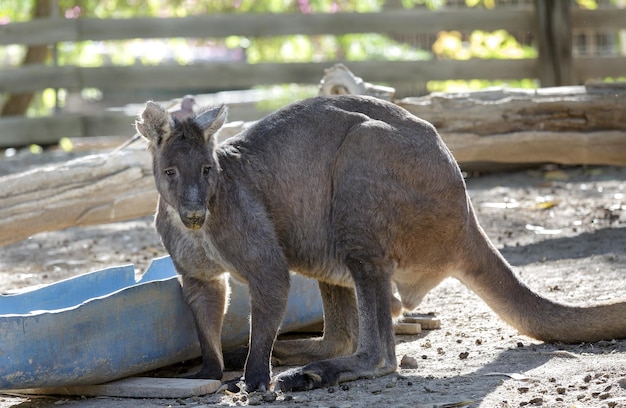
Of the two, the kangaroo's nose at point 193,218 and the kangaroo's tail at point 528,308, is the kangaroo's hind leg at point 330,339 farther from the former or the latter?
the kangaroo's nose at point 193,218

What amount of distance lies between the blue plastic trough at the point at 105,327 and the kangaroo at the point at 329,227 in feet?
0.58

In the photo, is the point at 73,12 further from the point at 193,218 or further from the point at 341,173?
the point at 193,218

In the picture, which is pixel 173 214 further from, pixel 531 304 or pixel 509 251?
pixel 509 251

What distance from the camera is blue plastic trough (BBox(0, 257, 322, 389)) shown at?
4.17 metres

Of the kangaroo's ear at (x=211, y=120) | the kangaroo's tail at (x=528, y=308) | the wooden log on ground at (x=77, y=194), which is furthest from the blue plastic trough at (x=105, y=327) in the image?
the wooden log on ground at (x=77, y=194)

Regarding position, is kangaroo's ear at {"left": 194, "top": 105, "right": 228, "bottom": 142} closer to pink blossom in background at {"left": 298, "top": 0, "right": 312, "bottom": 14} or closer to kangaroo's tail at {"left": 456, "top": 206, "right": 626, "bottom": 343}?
kangaroo's tail at {"left": 456, "top": 206, "right": 626, "bottom": 343}

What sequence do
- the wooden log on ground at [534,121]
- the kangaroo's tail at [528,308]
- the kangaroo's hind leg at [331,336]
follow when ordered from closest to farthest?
the kangaroo's tail at [528,308]
the kangaroo's hind leg at [331,336]
the wooden log on ground at [534,121]

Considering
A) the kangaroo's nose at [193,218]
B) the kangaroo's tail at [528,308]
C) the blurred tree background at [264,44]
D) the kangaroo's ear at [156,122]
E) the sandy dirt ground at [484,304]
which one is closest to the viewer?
the sandy dirt ground at [484,304]

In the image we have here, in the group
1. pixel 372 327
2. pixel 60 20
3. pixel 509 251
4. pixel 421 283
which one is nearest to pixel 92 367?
pixel 372 327

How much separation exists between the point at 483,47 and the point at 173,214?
919 centimetres

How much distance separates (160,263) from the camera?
5.64 metres

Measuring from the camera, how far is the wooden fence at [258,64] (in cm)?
1152

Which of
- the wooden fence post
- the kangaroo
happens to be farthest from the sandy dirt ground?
the wooden fence post

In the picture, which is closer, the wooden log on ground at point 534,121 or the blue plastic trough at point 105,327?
the blue plastic trough at point 105,327
